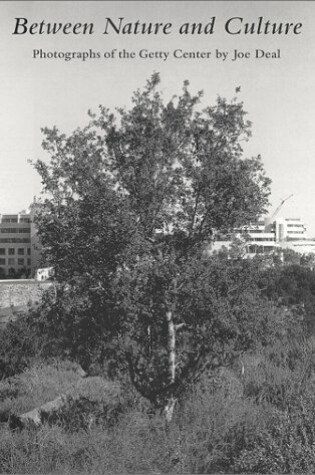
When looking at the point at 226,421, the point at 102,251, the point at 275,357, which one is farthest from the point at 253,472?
the point at 275,357

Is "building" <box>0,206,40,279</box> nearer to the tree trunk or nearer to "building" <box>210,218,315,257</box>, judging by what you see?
"building" <box>210,218,315,257</box>

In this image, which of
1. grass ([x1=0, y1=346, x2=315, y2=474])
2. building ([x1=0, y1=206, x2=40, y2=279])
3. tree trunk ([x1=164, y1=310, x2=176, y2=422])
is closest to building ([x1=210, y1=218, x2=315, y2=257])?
building ([x1=0, y1=206, x2=40, y2=279])

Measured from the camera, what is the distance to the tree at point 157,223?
5859mm

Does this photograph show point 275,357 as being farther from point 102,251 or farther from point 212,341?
point 102,251

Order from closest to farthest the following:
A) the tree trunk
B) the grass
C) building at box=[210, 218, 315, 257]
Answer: the grass → the tree trunk → building at box=[210, 218, 315, 257]

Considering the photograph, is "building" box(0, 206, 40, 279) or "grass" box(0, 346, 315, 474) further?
"building" box(0, 206, 40, 279)

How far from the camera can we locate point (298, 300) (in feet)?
58.7

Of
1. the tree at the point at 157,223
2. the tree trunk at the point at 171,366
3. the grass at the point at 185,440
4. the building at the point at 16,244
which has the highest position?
the building at the point at 16,244

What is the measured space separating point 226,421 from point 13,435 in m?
3.09

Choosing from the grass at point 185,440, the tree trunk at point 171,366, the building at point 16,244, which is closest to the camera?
the grass at point 185,440

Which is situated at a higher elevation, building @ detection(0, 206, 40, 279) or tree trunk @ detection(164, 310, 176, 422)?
building @ detection(0, 206, 40, 279)

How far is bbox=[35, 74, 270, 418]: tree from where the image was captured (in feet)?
19.2

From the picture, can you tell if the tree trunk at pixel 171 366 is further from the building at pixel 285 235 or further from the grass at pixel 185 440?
the building at pixel 285 235

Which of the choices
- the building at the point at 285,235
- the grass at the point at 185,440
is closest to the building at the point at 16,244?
the building at the point at 285,235
